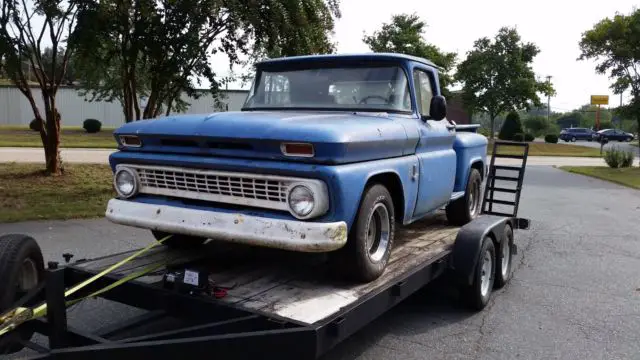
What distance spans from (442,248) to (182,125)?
2407 mm

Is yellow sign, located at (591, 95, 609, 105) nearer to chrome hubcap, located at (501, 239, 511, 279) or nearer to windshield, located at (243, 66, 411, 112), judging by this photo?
chrome hubcap, located at (501, 239, 511, 279)

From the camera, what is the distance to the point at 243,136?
3.46 meters

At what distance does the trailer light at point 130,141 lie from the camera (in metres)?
3.96

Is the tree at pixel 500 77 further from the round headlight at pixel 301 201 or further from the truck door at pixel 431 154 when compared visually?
the round headlight at pixel 301 201

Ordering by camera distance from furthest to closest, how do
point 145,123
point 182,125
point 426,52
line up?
point 426,52
point 145,123
point 182,125

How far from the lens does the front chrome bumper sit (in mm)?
3301

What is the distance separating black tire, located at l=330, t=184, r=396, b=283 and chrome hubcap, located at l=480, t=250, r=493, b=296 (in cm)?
133

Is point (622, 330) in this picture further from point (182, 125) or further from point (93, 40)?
point (93, 40)

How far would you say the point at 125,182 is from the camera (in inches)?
158

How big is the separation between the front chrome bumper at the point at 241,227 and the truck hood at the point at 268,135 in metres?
0.39

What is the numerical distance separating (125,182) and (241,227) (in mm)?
1106

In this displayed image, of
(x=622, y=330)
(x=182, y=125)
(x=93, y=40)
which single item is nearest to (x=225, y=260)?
(x=182, y=125)

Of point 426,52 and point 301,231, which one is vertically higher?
point 426,52

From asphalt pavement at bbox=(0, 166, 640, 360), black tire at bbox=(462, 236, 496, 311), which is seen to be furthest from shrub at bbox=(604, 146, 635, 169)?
black tire at bbox=(462, 236, 496, 311)
